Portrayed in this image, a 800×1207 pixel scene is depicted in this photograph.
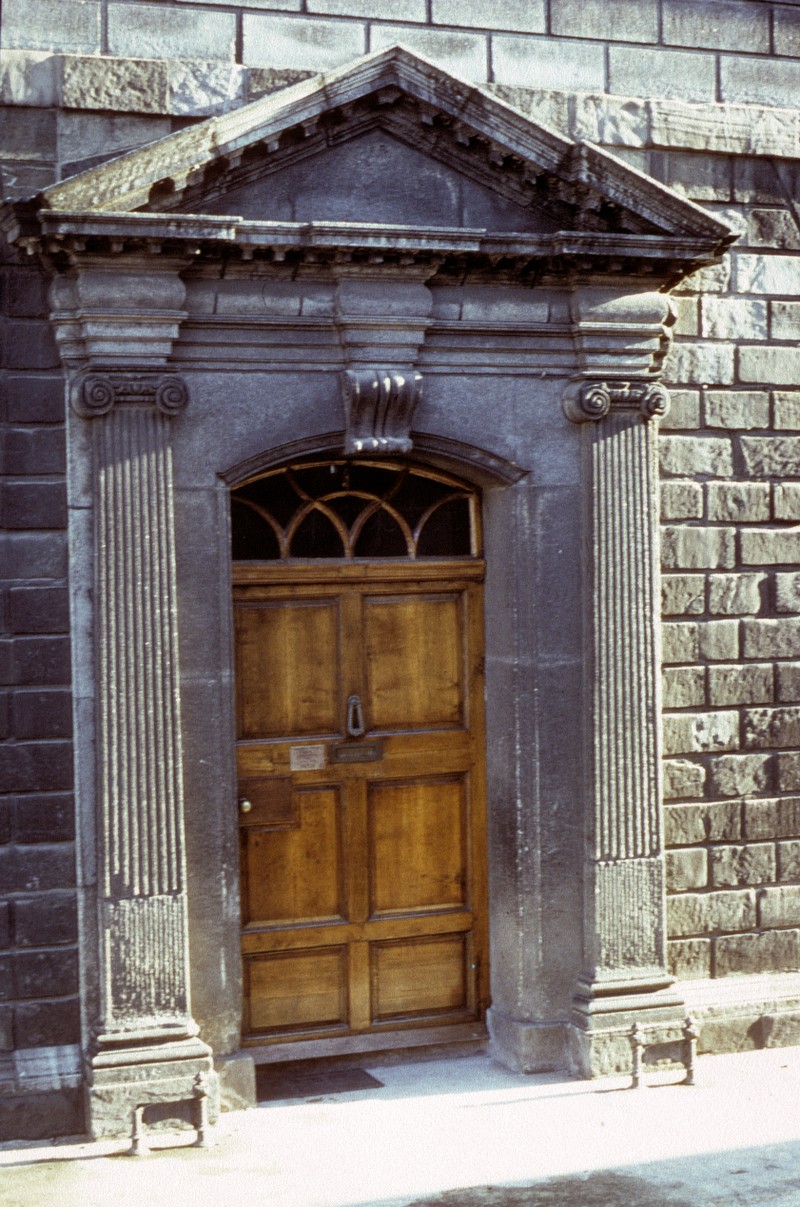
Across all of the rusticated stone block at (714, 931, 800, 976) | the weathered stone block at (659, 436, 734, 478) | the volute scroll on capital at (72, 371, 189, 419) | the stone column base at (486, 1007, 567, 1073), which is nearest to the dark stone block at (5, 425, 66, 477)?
the volute scroll on capital at (72, 371, 189, 419)

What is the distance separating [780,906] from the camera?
24.7ft

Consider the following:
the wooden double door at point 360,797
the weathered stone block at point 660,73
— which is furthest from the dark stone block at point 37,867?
the weathered stone block at point 660,73

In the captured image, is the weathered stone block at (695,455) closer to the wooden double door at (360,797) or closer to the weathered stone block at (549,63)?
the wooden double door at (360,797)

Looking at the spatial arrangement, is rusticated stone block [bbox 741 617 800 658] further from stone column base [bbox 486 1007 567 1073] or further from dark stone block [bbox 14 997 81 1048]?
dark stone block [bbox 14 997 81 1048]

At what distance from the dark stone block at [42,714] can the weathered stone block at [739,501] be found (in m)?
3.20

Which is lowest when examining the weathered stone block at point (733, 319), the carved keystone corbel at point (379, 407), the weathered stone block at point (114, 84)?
the carved keystone corbel at point (379, 407)

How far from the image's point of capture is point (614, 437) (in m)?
7.01

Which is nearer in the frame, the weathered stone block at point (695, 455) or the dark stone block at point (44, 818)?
the dark stone block at point (44, 818)

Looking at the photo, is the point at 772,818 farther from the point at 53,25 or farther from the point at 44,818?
the point at 53,25

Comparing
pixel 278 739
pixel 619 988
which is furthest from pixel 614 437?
pixel 619 988

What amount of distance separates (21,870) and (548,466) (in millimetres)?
2977

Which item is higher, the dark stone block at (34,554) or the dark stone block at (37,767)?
the dark stone block at (34,554)

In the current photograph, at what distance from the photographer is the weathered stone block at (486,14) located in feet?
22.6

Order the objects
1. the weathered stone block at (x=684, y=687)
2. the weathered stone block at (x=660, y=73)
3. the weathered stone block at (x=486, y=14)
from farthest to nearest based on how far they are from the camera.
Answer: the weathered stone block at (x=684, y=687) < the weathered stone block at (x=660, y=73) < the weathered stone block at (x=486, y=14)
